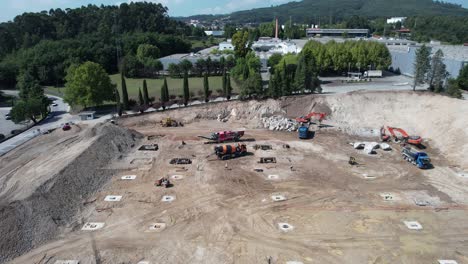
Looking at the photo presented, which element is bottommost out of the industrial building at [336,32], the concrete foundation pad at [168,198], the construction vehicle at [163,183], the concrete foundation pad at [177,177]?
the concrete foundation pad at [168,198]

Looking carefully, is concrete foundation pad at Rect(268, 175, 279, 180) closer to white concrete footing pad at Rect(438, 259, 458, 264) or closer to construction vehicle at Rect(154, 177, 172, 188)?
construction vehicle at Rect(154, 177, 172, 188)

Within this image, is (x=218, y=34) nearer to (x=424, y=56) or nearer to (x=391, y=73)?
(x=391, y=73)

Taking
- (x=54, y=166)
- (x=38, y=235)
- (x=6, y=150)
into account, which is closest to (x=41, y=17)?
(x=6, y=150)

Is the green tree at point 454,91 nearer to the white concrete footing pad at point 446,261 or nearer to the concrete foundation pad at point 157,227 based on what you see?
the white concrete footing pad at point 446,261

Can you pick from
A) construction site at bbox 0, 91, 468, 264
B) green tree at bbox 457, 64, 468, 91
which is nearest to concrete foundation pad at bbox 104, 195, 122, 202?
construction site at bbox 0, 91, 468, 264

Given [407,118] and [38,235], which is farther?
[407,118]

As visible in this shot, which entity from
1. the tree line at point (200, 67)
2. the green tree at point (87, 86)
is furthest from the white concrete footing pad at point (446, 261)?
the tree line at point (200, 67)

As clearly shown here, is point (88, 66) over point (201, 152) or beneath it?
over

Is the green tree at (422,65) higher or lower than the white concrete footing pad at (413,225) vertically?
higher
